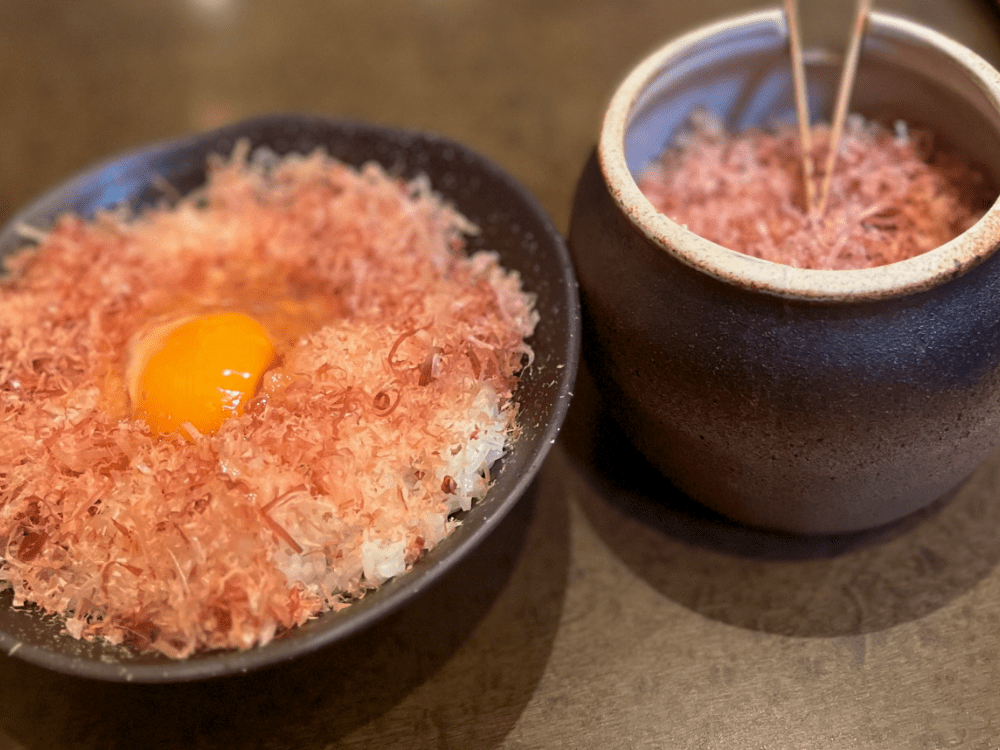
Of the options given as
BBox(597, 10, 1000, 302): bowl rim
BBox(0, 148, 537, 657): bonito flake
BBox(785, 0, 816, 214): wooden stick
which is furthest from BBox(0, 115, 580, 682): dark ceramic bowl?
BBox(785, 0, 816, 214): wooden stick

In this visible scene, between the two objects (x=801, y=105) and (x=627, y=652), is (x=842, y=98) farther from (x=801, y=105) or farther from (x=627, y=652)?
(x=627, y=652)

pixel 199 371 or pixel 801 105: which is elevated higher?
pixel 801 105

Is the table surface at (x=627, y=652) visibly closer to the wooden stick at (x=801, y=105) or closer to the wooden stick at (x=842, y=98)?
the wooden stick at (x=842, y=98)

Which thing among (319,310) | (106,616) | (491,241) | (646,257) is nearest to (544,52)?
(491,241)

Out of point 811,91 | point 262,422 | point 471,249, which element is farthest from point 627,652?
point 811,91

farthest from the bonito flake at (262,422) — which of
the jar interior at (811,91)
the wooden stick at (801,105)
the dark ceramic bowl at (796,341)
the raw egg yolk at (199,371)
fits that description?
the wooden stick at (801,105)

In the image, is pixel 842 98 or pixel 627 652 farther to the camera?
pixel 842 98
